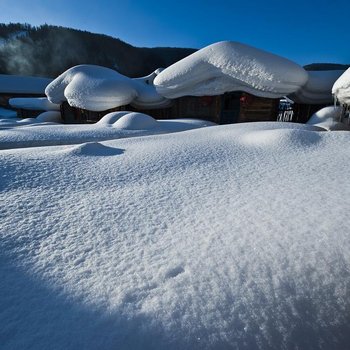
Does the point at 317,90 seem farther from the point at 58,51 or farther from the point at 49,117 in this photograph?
the point at 58,51

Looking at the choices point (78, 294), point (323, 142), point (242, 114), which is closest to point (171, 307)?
point (78, 294)

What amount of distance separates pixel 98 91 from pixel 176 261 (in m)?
9.70

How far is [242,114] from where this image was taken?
8273 millimetres

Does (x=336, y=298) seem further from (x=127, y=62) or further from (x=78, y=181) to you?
(x=127, y=62)

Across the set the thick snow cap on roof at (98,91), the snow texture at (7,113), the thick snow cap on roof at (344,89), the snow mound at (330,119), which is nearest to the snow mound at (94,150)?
the thick snow cap on roof at (344,89)

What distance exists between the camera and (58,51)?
27781 mm

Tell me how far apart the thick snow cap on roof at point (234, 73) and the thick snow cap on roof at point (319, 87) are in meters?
1.14

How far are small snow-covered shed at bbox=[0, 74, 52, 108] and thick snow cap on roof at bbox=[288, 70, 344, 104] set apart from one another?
20000 millimetres

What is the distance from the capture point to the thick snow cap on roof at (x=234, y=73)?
7.03 m

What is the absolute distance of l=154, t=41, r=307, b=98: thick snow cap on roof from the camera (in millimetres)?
7027

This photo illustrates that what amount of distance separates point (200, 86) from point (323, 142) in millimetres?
6727

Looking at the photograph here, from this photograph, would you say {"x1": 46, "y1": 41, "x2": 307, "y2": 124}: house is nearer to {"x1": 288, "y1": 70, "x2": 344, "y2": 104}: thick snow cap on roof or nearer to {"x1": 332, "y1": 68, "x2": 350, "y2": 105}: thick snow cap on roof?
{"x1": 288, "y1": 70, "x2": 344, "y2": 104}: thick snow cap on roof

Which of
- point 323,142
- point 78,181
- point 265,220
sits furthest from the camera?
point 323,142

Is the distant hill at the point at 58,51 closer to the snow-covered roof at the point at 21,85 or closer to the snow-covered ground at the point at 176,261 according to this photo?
the snow-covered roof at the point at 21,85
